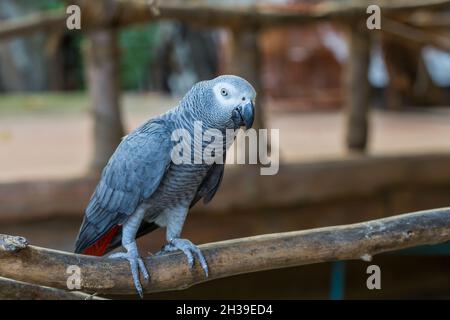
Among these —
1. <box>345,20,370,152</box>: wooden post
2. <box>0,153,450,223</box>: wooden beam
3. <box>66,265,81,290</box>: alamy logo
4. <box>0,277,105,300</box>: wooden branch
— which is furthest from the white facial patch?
<box>345,20,370,152</box>: wooden post

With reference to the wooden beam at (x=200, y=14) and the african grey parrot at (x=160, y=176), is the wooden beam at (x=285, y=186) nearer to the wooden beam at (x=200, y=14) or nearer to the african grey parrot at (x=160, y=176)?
the wooden beam at (x=200, y=14)

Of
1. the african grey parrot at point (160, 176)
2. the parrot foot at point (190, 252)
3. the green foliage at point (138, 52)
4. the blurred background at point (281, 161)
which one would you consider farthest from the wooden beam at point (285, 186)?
the green foliage at point (138, 52)

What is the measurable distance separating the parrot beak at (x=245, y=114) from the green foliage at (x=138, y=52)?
270 inches

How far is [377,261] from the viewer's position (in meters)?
3.46

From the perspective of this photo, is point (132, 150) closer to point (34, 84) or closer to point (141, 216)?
point (141, 216)

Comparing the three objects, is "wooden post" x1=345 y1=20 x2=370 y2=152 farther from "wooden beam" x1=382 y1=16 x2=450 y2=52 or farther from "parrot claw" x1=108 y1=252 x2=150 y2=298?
"parrot claw" x1=108 y1=252 x2=150 y2=298

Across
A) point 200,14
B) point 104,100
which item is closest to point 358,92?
point 200,14

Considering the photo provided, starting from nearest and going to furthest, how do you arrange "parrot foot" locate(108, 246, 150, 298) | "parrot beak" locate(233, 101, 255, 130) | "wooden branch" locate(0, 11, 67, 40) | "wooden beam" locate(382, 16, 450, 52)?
"parrot beak" locate(233, 101, 255, 130)
"parrot foot" locate(108, 246, 150, 298)
"wooden branch" locate(0, 11, 67, 40)
"wooden beam" locate(382, 16, 450, 52)

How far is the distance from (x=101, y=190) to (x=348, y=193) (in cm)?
188

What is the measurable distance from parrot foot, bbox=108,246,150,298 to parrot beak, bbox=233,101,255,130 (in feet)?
1.24

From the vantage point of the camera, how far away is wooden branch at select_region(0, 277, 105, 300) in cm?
146

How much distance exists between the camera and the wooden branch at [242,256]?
1204 millimetres

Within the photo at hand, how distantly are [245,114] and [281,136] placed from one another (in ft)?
10.6
